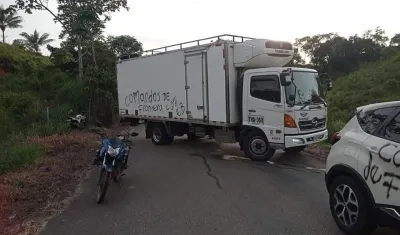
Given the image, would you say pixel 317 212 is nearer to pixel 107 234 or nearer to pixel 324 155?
pixel 107 234

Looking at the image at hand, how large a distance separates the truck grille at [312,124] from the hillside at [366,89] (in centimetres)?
1736

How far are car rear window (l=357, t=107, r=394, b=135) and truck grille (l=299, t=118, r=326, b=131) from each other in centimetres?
459

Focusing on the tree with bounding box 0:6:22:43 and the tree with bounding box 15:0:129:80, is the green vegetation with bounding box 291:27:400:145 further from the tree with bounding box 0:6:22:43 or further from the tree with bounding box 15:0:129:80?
the tree with bounding box 0:6:22:43

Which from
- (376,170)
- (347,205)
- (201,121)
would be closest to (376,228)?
(347,205)

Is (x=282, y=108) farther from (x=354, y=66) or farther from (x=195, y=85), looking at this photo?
(x=354, y=66)

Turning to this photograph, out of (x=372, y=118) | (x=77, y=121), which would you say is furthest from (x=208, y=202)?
(x=77, y=121)

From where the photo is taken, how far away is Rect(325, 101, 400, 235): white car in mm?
3854

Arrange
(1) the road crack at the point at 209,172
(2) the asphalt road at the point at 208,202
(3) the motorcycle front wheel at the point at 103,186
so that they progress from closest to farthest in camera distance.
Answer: (2) the asphalt road at the point at 208,202 → (3) the motorcycle front wheel at the point at 103,186 → (1) the road crack at the point at 209,172

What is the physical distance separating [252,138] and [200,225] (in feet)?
17.1

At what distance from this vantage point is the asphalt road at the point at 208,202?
16.6 ft

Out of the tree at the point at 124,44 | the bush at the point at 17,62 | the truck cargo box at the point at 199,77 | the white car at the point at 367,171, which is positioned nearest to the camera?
the white car at the point at 367,171

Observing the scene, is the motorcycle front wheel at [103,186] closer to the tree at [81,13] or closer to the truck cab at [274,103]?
the truck cab at [274,103]

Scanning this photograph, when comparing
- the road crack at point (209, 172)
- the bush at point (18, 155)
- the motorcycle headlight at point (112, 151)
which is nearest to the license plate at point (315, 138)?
the road crack at point (209, 172)

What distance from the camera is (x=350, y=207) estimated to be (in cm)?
442
